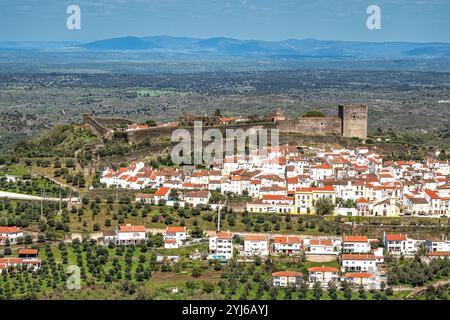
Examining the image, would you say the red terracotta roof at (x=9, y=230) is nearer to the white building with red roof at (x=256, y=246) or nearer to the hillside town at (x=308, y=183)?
the hillside town at (x=308, y=183)

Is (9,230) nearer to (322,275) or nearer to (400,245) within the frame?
(322,275)

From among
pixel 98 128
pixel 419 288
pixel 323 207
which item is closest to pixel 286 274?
pixel 419 288

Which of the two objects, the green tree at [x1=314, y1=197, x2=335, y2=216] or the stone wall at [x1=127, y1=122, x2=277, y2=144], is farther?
the stone wall at [x1=127, y1=122, x2=277, y2=144]

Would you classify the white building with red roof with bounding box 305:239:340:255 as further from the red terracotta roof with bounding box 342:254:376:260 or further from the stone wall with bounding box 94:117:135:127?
the stone wall with bounding box 94:117:135:127

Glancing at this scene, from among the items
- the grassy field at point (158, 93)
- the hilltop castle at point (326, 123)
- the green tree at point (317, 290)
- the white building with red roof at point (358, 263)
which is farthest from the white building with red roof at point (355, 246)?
the grassy field at point (158, 93)

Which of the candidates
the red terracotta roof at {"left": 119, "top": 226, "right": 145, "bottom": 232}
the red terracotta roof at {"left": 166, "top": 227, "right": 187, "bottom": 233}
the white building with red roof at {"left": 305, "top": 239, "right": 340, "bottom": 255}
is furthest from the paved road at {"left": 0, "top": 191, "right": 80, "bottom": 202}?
the white building with red roof at {"left": 305, "top": 239, "right": 340, "bottom": 255}

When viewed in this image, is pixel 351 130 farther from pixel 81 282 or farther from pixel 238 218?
pixel 81 282

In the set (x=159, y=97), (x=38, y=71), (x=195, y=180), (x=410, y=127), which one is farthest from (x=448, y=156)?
(x=38, y=71)
